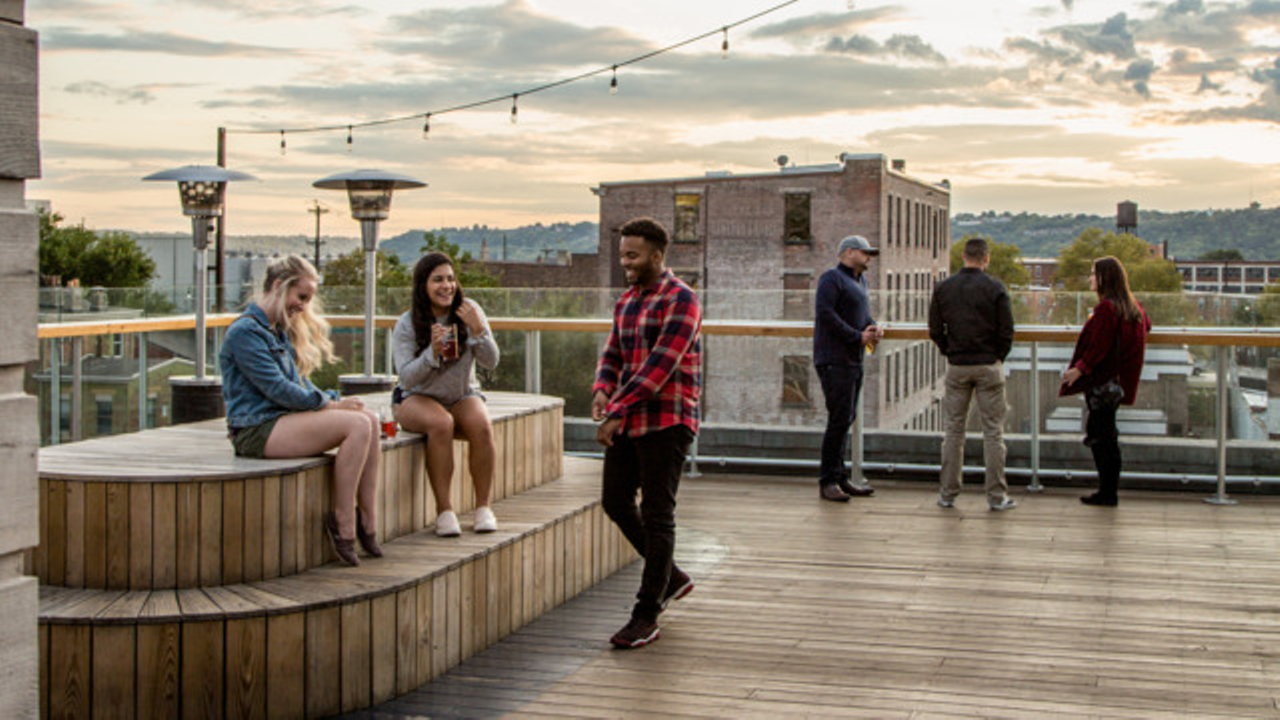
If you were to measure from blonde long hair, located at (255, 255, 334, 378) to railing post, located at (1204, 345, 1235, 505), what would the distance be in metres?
5.89

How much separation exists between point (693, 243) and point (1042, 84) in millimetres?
33632

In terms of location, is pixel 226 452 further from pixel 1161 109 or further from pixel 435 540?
pixel 1161 109

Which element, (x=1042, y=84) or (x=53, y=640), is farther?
(x=1042, y=84)

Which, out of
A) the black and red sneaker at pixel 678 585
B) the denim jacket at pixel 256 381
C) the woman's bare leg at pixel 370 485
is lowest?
the black and red sneaker at pixel 678 585

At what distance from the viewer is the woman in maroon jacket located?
830 cm

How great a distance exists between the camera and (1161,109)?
246ft

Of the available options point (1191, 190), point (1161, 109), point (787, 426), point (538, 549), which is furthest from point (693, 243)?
point (538, 549)

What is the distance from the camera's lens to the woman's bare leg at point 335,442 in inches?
190

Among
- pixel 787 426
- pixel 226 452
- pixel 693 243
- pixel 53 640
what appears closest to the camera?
pixel 53 640

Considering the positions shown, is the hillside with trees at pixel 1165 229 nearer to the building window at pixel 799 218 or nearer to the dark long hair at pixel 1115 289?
the building window at pixel 799 218

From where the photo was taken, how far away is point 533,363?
31.4 feet

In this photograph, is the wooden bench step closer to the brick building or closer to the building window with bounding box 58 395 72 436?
the building window with bounding box 58 395 72 436

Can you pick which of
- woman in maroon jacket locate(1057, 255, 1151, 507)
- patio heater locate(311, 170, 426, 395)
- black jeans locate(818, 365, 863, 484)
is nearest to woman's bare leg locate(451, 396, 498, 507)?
black jeans locate(818, 365, 863, 484)

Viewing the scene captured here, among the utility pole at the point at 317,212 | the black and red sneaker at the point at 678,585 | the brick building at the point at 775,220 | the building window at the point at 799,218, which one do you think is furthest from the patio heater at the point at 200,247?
the utility pole at the point at 317,212
